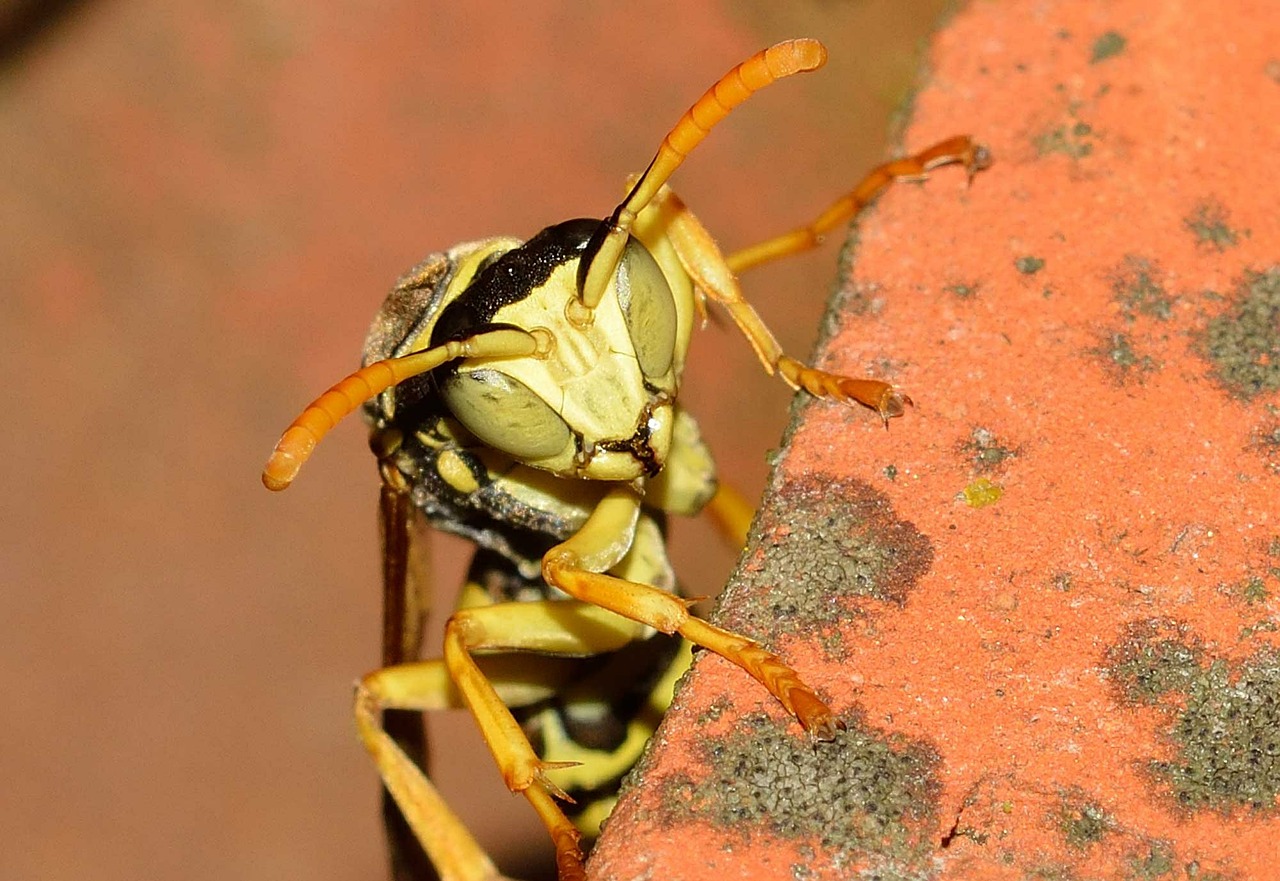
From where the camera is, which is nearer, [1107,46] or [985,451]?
[985,451]

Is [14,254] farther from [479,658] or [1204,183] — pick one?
[1204,183]

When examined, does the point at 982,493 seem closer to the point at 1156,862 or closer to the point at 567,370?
the point at 1156,862

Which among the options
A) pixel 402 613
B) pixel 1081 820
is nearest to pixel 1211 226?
pixel 1081 820

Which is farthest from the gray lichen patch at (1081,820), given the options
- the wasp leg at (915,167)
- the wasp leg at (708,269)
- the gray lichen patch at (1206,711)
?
the wasp leg at (915,167)

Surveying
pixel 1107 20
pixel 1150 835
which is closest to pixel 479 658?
pixel 1150 835

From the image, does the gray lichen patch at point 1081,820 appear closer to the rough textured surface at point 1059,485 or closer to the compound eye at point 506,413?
the rough textured surface at point 1059,485

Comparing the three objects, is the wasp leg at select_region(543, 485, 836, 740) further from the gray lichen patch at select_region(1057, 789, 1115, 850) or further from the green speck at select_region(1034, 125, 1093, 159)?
the green speck at select_region(1034, 125, 1093, 159)

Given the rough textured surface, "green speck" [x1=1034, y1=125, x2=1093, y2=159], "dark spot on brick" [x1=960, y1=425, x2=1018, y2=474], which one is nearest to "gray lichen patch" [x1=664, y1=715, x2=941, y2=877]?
the rough textured surface
